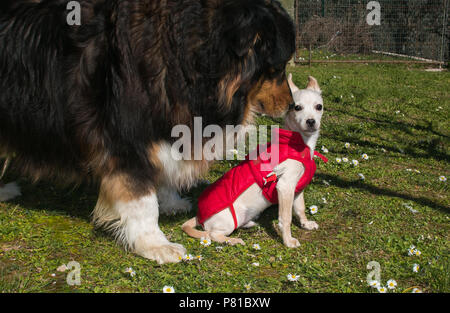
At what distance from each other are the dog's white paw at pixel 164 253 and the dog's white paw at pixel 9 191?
65.2 inches

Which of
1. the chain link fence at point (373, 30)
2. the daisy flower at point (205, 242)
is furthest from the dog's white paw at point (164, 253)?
the chain link fence at point (373, 30)

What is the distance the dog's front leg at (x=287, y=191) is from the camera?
2957mm

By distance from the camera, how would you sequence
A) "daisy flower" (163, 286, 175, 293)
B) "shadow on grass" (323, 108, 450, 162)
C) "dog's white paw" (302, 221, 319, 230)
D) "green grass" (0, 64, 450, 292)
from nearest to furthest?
"daisy flower" (163, 286, 175, 293) < "green grass" (0, 64, 450, 292) < "dog's white paw" (302, 221, 319, 230) < "shadow on grass" (323, 108, 450, 162)

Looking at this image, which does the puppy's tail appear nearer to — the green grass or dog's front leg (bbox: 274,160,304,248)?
the green grass

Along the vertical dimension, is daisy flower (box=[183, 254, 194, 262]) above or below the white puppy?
below

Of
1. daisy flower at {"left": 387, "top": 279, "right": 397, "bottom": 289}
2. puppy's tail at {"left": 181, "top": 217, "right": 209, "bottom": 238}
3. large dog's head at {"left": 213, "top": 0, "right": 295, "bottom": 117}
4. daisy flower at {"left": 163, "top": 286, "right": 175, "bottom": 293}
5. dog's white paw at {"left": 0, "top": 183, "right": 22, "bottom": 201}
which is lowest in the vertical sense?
daisy flower at {"left": 387, "top": 279, "right": 397, "bottom": 289}

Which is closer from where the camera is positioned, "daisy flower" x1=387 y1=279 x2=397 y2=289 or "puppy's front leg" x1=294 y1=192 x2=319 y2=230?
"daisy flower" x1=387 y1=279 x2=397 y2=289

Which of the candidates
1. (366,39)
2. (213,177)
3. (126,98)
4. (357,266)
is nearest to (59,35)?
(126,98)

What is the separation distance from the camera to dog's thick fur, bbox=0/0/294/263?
8.00ft

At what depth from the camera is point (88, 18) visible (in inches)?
103

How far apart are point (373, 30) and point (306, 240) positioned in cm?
998

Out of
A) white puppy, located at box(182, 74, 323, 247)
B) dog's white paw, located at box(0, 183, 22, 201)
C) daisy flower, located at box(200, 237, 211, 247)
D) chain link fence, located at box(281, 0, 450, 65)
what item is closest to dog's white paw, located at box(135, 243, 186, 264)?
daisy flower, located at box(200, 237, 211, 247)

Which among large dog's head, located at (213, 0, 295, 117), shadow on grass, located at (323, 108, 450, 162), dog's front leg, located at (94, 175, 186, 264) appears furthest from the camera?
shadow on grass, located at (323, 108, 450, 162)

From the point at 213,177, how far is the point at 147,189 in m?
1.59
